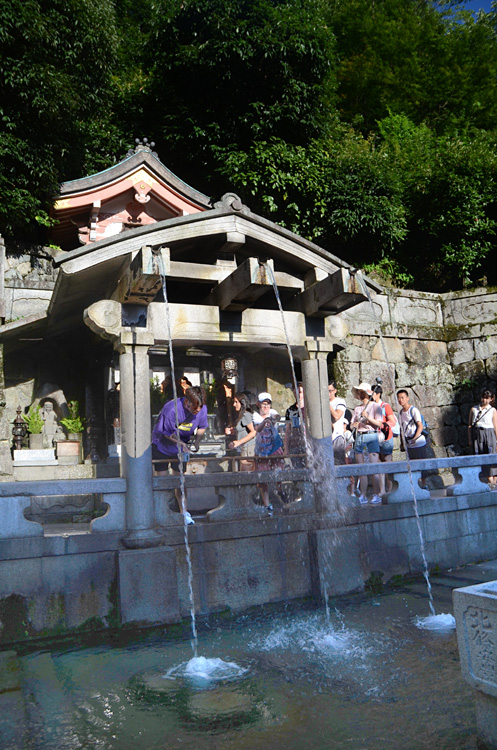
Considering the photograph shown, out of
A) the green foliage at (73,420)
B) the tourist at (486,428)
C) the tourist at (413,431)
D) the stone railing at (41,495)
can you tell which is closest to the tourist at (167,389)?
the green foliage at (73,420)

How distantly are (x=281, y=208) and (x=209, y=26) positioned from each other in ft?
22.2

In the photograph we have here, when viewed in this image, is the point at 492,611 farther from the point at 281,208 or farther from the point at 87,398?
the point at 281,208

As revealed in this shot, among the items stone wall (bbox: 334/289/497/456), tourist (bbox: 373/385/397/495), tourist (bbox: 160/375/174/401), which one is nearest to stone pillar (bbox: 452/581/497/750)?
tourist (bbox: 373/385/397/495)

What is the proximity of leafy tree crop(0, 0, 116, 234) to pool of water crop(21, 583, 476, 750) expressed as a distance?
12.4 meters

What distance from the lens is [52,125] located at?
15.1 meters

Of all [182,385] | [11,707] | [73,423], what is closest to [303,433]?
[182,385]

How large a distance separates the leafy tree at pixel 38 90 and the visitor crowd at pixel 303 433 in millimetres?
8367

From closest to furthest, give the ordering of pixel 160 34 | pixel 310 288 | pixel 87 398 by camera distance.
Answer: pixel 310 288
pixel 87 398
pixel 160 34

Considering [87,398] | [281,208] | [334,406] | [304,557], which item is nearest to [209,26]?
[281,208]

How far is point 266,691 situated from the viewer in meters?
4.65

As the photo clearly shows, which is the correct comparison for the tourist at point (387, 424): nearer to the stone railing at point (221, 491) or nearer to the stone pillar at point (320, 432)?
the stone railing at point (221, 491)

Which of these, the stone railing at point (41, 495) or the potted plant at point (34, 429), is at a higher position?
the potted plant at point (34, 429)

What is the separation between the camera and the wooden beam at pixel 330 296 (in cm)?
729

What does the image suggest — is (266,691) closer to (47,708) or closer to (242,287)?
(47,708)
